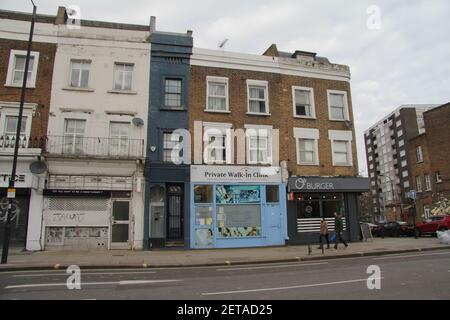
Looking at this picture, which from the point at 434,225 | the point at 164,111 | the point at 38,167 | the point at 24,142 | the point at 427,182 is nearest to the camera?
the point at 38,167

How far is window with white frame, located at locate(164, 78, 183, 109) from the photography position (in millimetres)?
20766

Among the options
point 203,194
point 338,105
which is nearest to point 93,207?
point 203,194

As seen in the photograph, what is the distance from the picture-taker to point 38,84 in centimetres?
1914

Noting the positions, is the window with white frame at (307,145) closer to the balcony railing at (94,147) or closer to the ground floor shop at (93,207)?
the balcony railing at (94,147)

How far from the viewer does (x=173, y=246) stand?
19031mm

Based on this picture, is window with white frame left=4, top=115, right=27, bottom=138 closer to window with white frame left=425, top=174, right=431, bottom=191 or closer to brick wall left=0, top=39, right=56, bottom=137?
brick wall left=0, top=39, right=56, bottom=137

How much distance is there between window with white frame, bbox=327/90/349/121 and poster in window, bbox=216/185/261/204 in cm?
753

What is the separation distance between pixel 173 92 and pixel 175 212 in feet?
22.6

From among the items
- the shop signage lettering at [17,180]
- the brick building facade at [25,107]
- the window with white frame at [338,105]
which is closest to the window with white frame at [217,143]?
the window with white frame at [338,105]

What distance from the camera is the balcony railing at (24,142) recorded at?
18059mm

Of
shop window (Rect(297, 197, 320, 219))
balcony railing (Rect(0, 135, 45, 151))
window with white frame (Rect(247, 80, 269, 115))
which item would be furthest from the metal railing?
shop window (Rect(297, 197, 320, 219))

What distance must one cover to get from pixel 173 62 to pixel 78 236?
10.9 metres

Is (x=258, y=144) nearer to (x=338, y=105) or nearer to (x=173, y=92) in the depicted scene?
(x=173, y=92)
